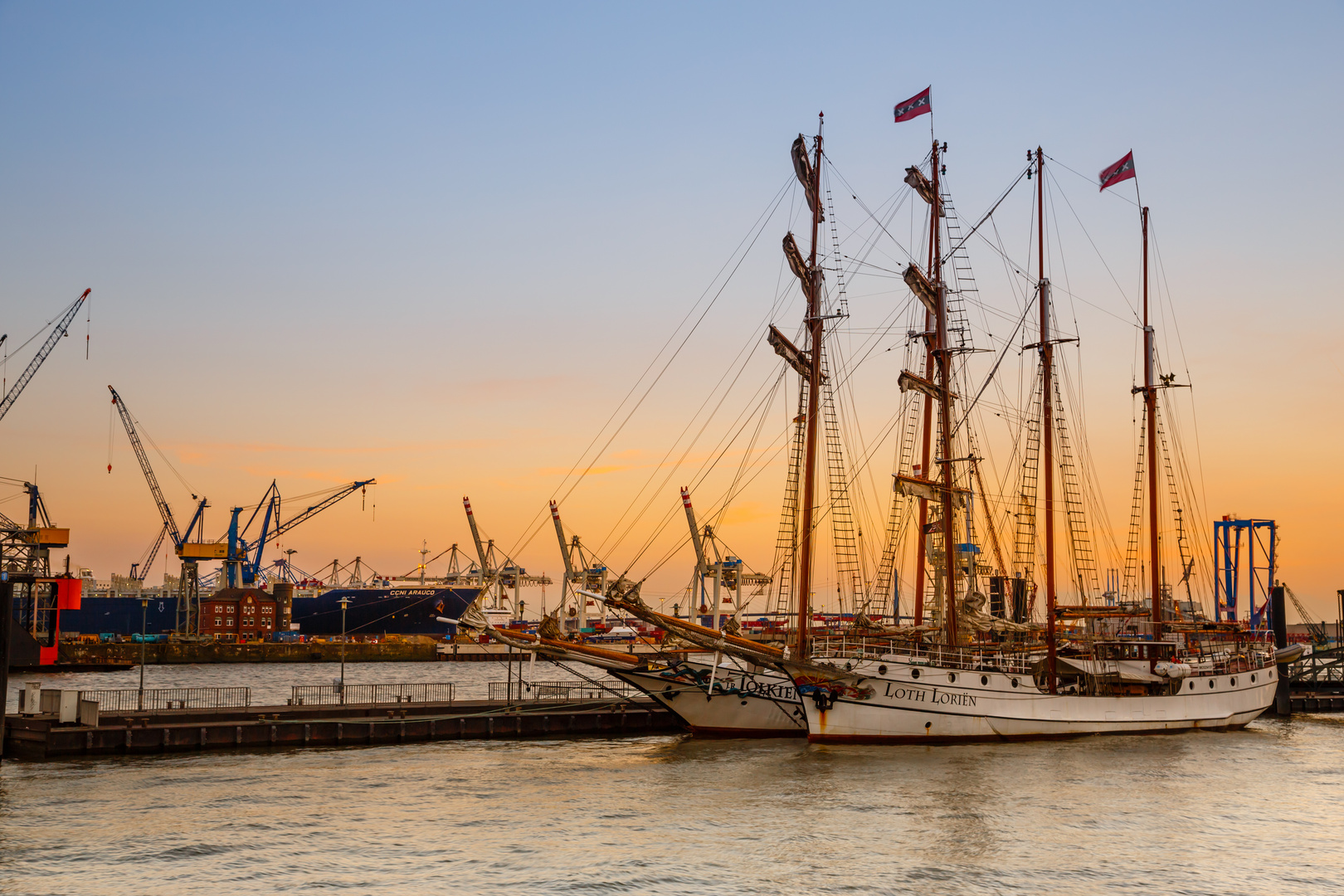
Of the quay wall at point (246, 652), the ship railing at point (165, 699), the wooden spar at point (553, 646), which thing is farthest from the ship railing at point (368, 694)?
the quay wall at point (246, 652)

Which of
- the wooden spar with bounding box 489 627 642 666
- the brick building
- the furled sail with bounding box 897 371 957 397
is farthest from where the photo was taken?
the brick building

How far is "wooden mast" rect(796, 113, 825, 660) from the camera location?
51.1 m

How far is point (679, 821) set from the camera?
33188 millimetres

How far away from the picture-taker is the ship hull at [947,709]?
48156 mm

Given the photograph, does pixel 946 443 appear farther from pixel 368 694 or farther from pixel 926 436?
pixel 368 694

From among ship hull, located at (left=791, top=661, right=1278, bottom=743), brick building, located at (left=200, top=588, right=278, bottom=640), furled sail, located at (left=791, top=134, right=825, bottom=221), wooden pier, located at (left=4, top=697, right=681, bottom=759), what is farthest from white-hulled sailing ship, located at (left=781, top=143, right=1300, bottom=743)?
brick building, located at (left=200, top=588, right=278, bottom=640)

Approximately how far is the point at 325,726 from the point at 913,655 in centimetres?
2700

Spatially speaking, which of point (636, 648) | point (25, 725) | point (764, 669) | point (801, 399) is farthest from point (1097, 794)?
point (636, 648)

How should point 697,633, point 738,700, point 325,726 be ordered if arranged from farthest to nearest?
point 738,700 < point 325,726 < point 697,633

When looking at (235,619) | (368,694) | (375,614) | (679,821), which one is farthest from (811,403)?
(235,619)

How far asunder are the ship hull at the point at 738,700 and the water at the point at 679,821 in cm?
303

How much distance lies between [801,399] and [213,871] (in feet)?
115

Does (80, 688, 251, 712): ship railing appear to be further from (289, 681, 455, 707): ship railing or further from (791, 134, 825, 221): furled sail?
(791, 134, 825, 221): furled sail

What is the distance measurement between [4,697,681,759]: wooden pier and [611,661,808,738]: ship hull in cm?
492
